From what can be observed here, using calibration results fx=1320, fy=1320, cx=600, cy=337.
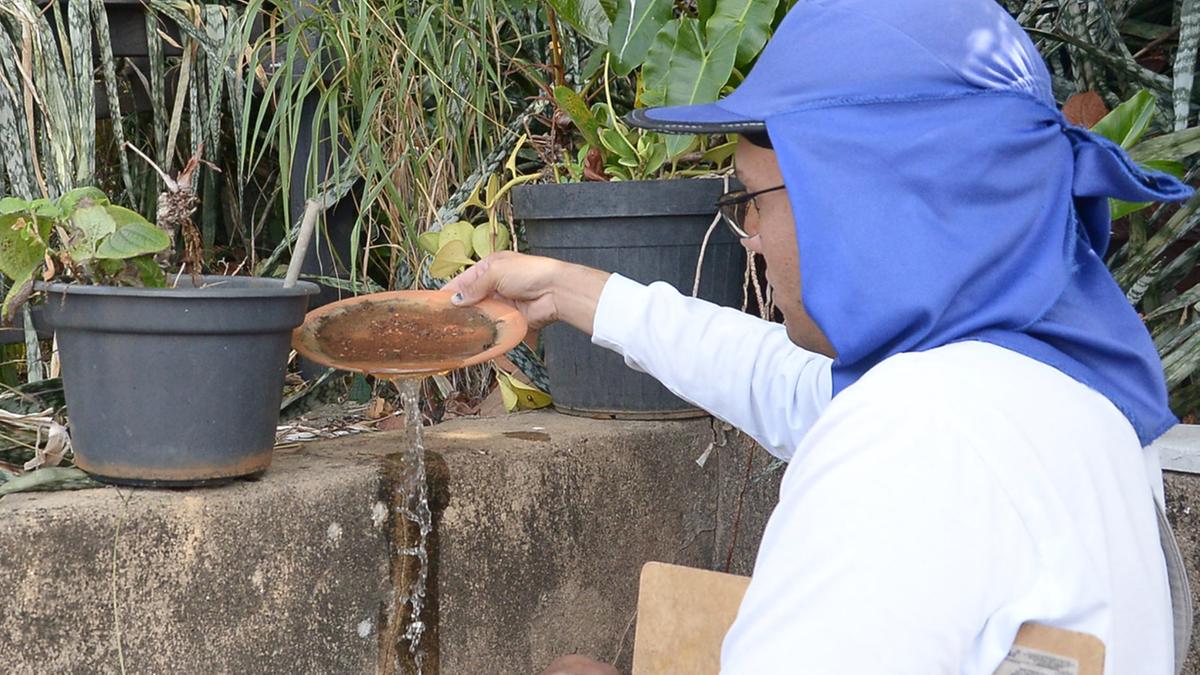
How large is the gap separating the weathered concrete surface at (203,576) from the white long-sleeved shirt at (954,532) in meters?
1.05

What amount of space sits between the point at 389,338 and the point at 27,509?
61 centimetres

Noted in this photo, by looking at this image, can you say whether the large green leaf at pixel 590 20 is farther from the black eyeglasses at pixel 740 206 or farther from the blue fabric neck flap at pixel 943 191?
the blue fabric neck flap at pixel 943 191

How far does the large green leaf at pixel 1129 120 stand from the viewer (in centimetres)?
245

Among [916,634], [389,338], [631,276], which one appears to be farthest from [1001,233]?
[631,276]

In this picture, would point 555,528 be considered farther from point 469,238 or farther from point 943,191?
point 943,191

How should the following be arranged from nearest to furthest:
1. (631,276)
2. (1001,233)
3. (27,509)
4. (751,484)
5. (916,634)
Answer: (916,634) < (1001,233) < (27,509) < (631,276) < (751,484)

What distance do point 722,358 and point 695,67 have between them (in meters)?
0.90

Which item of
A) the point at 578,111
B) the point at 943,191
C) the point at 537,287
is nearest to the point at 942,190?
the point at 943,191

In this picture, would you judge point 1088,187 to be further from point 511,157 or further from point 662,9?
point 511,157

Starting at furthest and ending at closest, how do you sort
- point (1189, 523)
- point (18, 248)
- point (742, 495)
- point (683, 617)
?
point (742, 495), point (1189, 523), point (18, 248), point (683, 617)

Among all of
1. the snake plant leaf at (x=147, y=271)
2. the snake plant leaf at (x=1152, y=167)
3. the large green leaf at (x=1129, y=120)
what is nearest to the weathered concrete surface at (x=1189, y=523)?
the snake plant leaf at (x=1152, y=167)

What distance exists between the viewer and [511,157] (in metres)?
2.83

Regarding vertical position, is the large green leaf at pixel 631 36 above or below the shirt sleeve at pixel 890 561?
above

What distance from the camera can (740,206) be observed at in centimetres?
159
